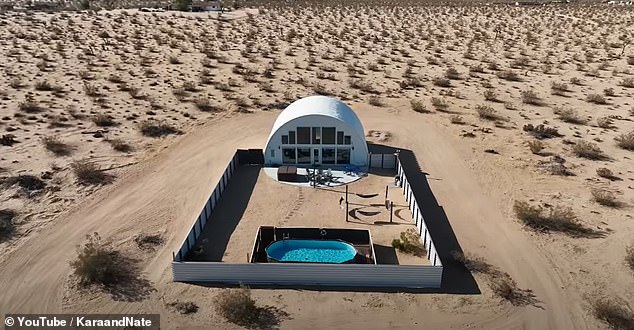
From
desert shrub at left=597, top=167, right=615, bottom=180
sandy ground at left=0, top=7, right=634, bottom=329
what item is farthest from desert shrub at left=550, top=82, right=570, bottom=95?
desert shrub at left=597, top=167, right=615, bottom=180

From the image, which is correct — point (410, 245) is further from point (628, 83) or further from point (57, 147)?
point (628, 83)

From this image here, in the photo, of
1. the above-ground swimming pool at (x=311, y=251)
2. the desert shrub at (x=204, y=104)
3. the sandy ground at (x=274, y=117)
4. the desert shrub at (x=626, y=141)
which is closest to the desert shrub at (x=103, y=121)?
the sandy ground at (x=274, y=117)

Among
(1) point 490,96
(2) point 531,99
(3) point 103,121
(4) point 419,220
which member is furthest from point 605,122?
(3) point 103,121

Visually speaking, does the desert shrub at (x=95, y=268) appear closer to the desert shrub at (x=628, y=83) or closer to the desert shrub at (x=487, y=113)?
the desert shrub at (x=487, y=113)

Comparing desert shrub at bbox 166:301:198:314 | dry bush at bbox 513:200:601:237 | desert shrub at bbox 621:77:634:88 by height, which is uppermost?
desert shrub at bbox 621:77:634:88

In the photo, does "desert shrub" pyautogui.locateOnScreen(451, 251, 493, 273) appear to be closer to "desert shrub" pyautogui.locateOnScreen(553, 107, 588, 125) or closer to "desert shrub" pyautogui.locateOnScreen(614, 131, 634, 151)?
"desert shrub" pyautogui.locateOnScreen(614, 131, 634, 151)

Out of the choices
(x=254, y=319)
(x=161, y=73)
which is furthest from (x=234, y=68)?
(x=254, y=319)
